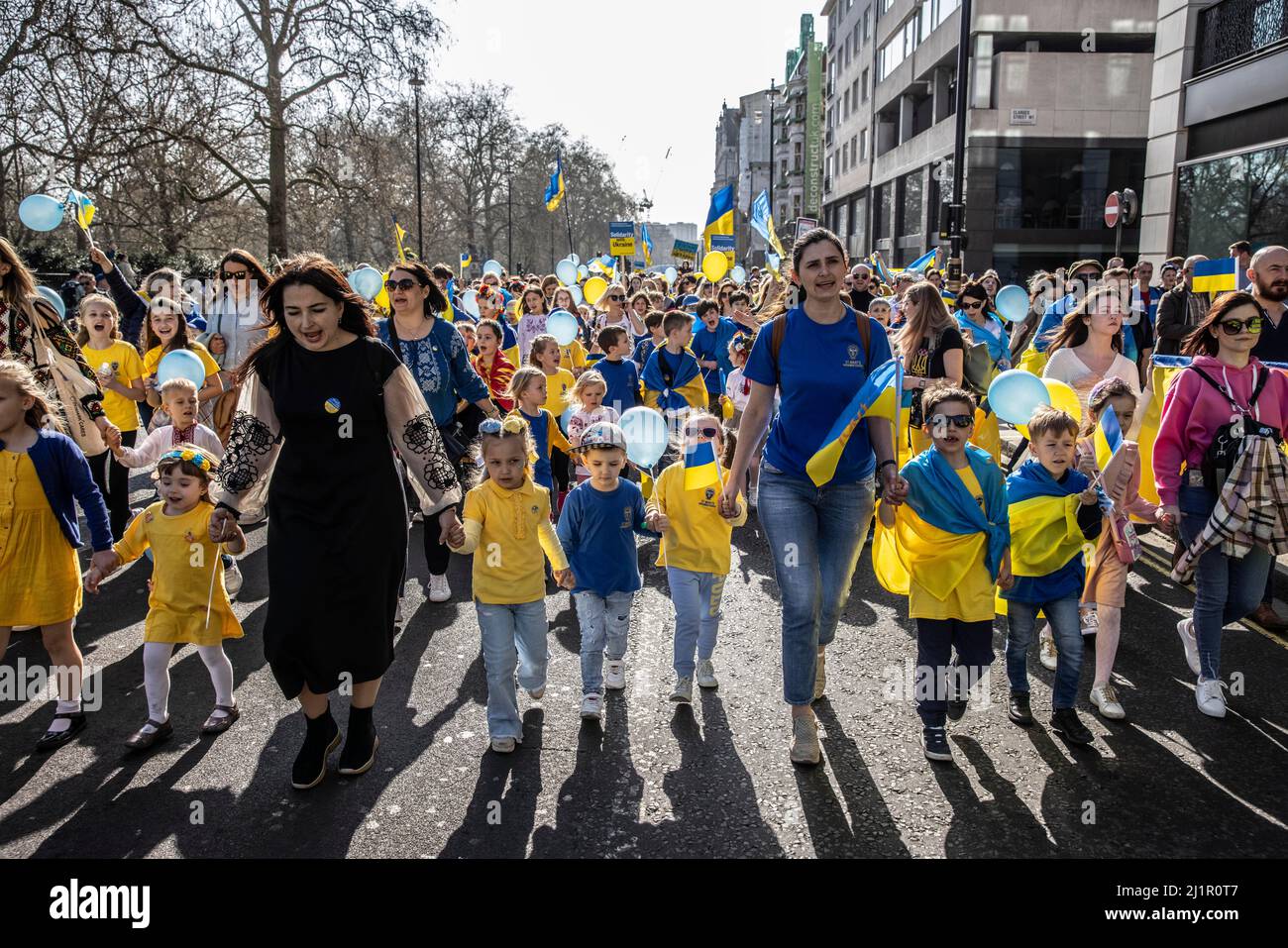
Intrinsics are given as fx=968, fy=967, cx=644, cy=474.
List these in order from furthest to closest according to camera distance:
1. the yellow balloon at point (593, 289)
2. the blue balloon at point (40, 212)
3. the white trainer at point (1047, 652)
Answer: the yellow balloon at point (593, 289) → the blue balloon at point (40, 212) → the white trainer at point (1047, 652)

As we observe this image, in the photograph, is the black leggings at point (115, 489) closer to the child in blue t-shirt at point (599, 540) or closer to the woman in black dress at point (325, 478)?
the woman in black dress at point (325, 478)

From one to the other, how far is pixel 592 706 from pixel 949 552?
171 cm

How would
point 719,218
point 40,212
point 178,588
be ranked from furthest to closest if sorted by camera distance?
1. point 719,218
2. point 40,212
3. point 178,588

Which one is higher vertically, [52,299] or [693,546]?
[52,299]

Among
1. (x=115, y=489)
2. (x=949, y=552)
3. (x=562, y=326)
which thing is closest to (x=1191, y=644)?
(x=949, y=552)

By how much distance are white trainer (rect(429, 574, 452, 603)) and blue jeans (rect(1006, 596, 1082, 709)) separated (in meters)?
3.44

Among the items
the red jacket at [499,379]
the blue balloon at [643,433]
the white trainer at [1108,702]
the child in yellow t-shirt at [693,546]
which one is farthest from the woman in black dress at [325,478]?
the red jacket at [499,379]

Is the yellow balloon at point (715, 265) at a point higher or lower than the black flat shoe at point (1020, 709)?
higher

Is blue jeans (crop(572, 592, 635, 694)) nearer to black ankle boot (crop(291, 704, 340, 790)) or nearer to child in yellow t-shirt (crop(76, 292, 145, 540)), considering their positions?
black ankle boot (crop(291, 704, 340, 790))

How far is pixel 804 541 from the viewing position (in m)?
3.96

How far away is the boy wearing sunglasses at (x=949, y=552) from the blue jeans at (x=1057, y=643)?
0.37 metres

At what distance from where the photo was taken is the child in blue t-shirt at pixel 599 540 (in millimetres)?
4441

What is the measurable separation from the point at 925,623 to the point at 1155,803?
3.43 ft

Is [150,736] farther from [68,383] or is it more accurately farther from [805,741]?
[805,741]
